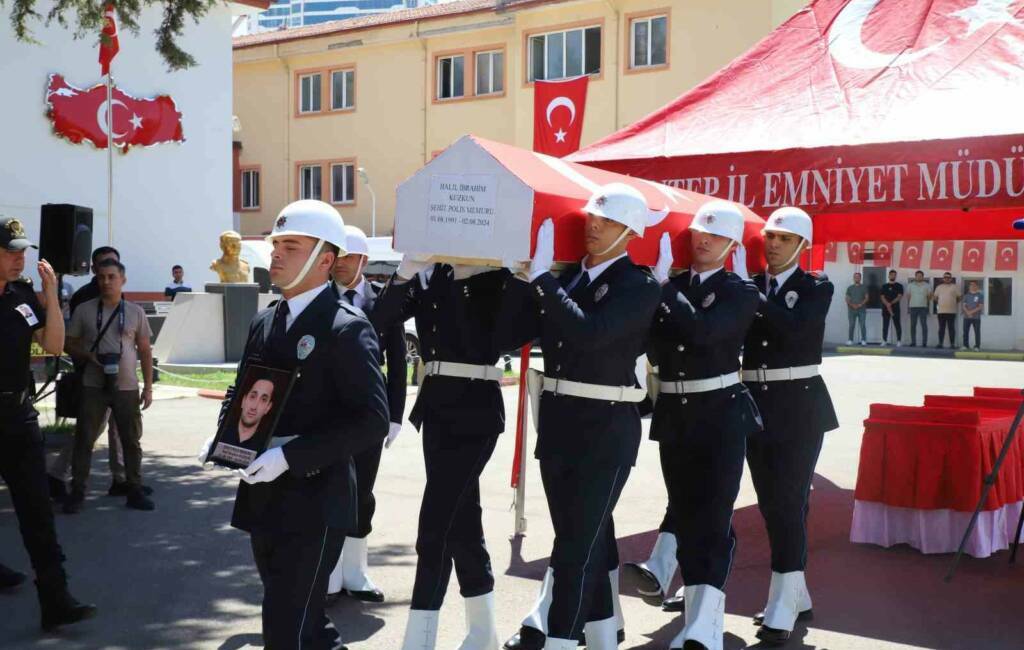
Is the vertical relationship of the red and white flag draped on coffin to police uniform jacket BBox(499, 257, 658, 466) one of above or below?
above

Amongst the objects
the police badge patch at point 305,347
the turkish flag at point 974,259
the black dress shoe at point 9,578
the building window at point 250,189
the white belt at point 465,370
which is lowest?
the black dress shoe at point 9,578

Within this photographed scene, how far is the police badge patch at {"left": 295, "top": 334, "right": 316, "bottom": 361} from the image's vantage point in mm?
3953

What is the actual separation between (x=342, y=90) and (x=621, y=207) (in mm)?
34415

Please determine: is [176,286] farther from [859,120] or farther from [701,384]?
[701,384]

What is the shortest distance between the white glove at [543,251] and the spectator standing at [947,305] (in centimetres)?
2571

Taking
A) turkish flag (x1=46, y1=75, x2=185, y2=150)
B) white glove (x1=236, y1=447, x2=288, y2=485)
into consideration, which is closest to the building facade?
turkish flag (x1=46, y1=75, x2=185, y2=150)

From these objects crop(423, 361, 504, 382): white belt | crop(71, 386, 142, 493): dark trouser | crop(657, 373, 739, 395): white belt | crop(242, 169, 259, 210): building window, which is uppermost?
crop(242, 169, 259, 210): building window

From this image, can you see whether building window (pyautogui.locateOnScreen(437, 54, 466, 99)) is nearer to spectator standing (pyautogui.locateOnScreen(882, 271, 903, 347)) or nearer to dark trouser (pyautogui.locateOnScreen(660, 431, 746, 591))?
spectator standing (pyautogui.locateOnScreen(882, 271, 903, 347))

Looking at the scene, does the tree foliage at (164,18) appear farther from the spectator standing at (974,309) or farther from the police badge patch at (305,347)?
the spectator standing at (974,309)

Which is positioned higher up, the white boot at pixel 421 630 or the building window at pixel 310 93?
the building window at pixel 310 93

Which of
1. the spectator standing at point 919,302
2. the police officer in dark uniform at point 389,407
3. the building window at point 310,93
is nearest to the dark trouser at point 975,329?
the spectator standing at point 919,302

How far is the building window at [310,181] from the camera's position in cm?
3900

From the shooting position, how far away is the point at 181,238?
80.5 feet

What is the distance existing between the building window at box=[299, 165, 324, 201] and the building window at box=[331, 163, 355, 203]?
503 millimetres
